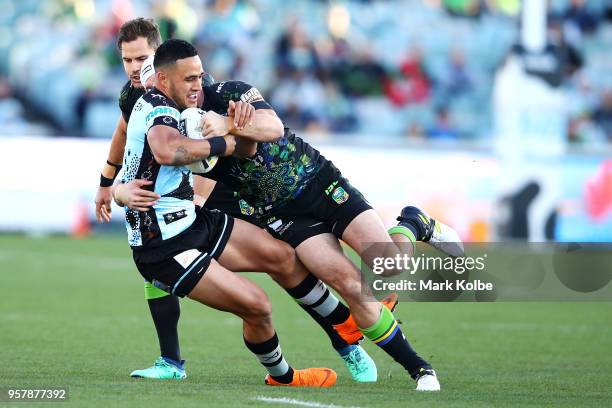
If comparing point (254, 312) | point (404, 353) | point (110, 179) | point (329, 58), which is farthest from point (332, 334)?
point (329, 58)

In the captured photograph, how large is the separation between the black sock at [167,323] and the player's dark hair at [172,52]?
165 cm

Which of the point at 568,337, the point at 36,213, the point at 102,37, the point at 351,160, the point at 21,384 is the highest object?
the point at 102,37

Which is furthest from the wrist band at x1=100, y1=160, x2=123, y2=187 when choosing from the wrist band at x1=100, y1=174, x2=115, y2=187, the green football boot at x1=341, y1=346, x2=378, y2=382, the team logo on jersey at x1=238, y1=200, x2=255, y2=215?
the green football boot at x1=341, y1=346, x2=378, y2=382

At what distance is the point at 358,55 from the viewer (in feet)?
75.2

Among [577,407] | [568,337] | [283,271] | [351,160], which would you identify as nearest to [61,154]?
[351,160]

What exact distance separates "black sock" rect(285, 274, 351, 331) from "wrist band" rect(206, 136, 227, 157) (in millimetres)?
1262

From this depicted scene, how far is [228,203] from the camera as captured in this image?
26.4 feet

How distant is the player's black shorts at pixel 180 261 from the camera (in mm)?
6875

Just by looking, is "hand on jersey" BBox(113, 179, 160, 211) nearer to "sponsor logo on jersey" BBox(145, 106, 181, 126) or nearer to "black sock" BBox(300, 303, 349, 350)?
"sponsor logo on jersey" BBox(145, 106, 181, 126)

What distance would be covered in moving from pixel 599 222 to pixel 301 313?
8700mm

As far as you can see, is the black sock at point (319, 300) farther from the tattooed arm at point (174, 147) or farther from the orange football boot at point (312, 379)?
the tattooed arm at point (174, 147)

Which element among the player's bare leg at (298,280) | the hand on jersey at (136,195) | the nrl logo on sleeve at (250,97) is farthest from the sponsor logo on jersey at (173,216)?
the nrl logo on sleeve at (250,97)

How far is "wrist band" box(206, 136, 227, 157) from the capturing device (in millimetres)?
6660

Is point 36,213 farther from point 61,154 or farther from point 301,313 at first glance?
point 301,313
